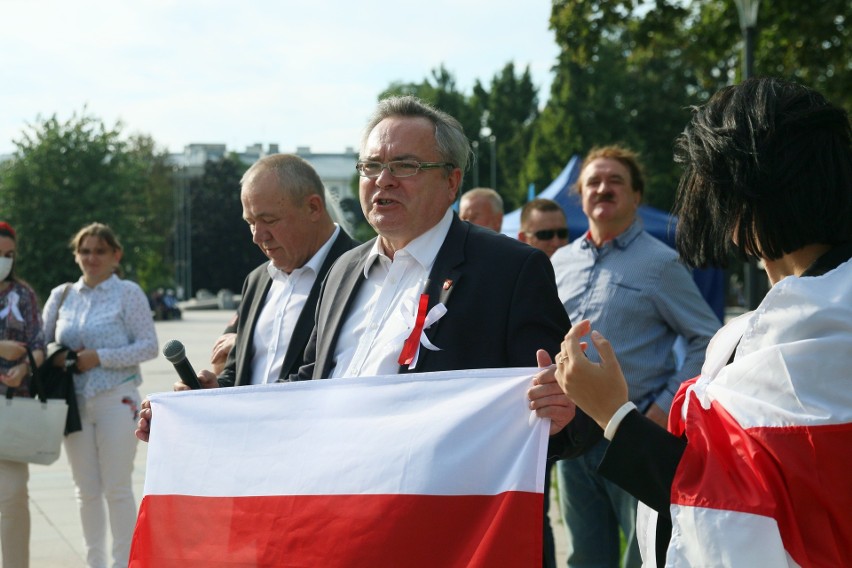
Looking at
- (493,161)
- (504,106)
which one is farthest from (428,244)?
(504,106)

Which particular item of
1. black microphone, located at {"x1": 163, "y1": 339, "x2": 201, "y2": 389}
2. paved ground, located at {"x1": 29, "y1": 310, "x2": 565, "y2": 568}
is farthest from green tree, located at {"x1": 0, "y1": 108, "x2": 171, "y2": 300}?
black microphone, located at {"x1": 163, "y1": 339, "x2": 201, "y2": 389}

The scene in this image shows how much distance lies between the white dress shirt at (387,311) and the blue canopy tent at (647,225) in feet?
11.5

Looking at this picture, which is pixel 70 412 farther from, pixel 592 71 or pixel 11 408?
pixel 592 71

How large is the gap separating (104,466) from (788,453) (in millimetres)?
5265

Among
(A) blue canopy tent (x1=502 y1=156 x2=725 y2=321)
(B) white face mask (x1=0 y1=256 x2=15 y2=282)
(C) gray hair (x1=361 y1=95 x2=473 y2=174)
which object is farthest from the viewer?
(A) blue canopy tent (x1=502 y1=156 x2=725 y2=321)

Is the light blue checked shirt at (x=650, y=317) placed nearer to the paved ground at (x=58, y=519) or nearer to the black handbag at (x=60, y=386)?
the paved ground at (x=58, y=519)

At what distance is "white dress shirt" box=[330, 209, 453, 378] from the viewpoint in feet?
10.5

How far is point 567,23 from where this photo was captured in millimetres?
13602

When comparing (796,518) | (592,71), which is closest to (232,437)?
(796,518)

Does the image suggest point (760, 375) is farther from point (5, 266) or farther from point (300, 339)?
point (5, 266)

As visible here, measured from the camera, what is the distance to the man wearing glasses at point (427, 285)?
3.05 metres

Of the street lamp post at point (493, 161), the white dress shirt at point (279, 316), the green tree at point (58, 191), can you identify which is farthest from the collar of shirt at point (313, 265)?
the street lamp post at point (493, 161)

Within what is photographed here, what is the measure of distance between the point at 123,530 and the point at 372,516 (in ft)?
13.6

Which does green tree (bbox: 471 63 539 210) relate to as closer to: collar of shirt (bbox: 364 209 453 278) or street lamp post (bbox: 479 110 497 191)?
street lamp post (bbox: 479 110 497 191)
